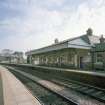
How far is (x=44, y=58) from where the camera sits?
161ft

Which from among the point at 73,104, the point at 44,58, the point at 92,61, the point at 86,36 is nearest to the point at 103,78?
the point at 73,104

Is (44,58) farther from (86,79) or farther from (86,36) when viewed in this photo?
(86,79)

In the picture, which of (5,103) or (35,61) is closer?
(5,103)

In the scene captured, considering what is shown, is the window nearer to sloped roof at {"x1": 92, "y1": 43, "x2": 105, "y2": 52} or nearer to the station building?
sloped roof at {"x1": 92, "y1": 43, "x2": 105, "y2": 52}

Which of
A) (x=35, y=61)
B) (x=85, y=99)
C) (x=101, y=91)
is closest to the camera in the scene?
(x=85, y=99)

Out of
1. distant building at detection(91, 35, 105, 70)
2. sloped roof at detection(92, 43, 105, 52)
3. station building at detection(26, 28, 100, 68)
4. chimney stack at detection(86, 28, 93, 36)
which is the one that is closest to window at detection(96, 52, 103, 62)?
distant building at detection(91, 35, 105, 70)

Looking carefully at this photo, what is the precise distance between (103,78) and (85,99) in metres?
4.68

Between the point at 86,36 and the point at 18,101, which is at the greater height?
the point at 86,36

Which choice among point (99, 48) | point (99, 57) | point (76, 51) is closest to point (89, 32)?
point (76, 51)

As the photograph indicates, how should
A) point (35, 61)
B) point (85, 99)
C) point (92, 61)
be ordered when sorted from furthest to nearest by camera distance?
point (35, 61) < point (92, 61) < point (85, 99)

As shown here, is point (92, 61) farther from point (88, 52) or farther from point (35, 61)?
point (35, 61)

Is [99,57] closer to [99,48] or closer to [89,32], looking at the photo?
[99,48]

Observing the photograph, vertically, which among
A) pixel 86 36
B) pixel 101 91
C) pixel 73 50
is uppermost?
pixel 86 36

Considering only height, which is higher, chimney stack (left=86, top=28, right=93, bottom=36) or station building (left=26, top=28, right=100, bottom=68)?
chimney stack (left=86, top=28, right=93, bottom=36)
